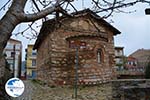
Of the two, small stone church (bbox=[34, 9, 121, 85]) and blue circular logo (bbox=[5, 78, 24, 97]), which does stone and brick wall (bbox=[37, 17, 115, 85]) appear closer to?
small stone church (bbox=[34, 9, 121, 85])

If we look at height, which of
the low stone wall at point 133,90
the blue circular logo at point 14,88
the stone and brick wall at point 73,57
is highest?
the stone and brick wall at point 73,57

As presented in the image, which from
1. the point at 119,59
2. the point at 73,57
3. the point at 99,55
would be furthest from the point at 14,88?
the point at 119,59

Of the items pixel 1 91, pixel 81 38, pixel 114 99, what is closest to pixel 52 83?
pixel 81 38

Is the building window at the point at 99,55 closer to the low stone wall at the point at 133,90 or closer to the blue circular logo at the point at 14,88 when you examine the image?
the low stone wall at the point at 133,90

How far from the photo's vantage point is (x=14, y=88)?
623 cm

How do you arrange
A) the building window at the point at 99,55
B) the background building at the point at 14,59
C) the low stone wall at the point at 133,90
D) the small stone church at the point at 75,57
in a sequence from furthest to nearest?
the building window at the point at 99,55, the small stone church at the point at 75,57, the background building at the point at 14,59, the low stone wall at the point at 133,90

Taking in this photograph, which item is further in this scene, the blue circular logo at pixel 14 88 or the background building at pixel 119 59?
the background building at pixel 119 59

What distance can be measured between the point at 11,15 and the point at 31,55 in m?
51.6

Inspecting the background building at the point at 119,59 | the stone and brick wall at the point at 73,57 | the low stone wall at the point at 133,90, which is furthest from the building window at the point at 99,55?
the background building at the point at 119,59

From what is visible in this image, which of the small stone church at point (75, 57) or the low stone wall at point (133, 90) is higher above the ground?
the small stone church at point (75, 57)

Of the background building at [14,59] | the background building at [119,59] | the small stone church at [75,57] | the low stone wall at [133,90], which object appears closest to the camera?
the low stone wall at [133,90]

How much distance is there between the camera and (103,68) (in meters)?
18.3

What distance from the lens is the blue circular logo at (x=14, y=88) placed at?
615 cm

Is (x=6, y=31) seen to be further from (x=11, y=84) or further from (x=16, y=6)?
(x=11, y=84)
